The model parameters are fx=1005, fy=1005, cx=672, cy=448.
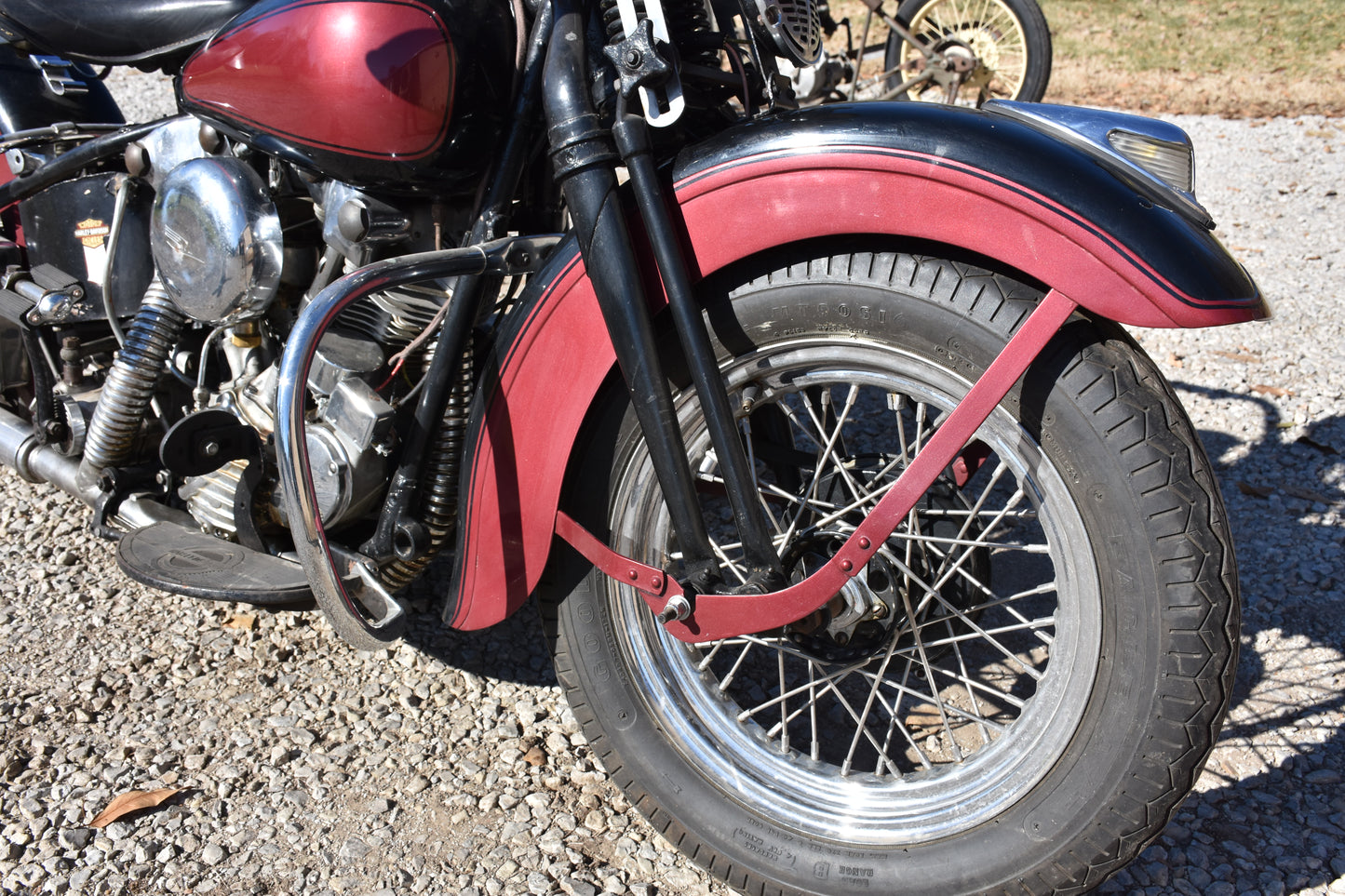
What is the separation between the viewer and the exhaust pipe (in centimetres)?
253

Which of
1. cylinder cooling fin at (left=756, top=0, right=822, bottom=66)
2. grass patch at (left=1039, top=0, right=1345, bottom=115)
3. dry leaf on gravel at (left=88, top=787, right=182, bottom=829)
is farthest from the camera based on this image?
grass patch at (left=1039, top=0, right=1345, bottom=115)

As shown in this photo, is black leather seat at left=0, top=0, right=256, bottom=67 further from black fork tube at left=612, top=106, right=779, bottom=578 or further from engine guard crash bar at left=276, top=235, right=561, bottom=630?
black fork tube at left=612, top=106, right=779, bottom=578

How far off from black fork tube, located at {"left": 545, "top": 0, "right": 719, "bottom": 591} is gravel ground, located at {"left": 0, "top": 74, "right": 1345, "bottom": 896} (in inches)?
31.9

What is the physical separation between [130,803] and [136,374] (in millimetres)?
964

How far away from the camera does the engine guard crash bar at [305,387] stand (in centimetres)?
162

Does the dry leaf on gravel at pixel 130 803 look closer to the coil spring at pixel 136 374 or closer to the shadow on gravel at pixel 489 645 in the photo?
the shadow on gravel at pixel 489 645

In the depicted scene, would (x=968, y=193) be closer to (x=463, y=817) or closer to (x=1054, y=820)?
(x=1054, y=820)

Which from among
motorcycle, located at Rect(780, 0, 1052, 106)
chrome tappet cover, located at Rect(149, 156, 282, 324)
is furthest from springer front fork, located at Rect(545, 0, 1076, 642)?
motorcycle, located at Rect(780, 0, 1052, 106)

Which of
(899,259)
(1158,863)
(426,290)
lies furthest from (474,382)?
(1158,863)

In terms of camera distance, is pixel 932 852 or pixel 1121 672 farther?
pixel 932 852

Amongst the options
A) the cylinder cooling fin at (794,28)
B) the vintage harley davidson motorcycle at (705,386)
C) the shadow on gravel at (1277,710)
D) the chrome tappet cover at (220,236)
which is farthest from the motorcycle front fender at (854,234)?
the shadow on gravel at (1277,710)

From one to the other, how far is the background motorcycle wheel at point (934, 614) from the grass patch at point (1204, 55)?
265 inches

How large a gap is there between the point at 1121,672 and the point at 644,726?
82cm

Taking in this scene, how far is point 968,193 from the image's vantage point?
142 centimetres
